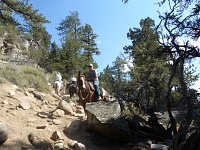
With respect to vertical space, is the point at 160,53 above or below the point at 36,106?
above

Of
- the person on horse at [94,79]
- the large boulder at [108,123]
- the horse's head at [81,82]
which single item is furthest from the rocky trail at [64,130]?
the person on horse at [94,79]

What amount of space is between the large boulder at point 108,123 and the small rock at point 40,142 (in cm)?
166

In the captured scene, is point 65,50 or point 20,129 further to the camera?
point 65,50

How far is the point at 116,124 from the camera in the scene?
783 cm

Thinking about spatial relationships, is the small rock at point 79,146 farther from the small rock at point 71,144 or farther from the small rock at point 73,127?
the small rock at point 73,127

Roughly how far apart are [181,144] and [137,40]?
24795mm

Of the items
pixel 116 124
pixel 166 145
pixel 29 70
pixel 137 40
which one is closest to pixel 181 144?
pixel 166 145

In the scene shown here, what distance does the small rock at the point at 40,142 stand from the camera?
21.8 feet

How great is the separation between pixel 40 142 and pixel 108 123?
202 centimetres

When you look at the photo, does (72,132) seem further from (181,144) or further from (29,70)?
(29,70)

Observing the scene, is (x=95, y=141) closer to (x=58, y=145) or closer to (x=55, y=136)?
(x=55, y=136)

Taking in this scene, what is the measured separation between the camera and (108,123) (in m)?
7.73

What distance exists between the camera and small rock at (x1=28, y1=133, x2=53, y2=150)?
664 cm

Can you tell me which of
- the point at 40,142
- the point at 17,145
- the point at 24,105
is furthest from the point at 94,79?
the point at 17,145
